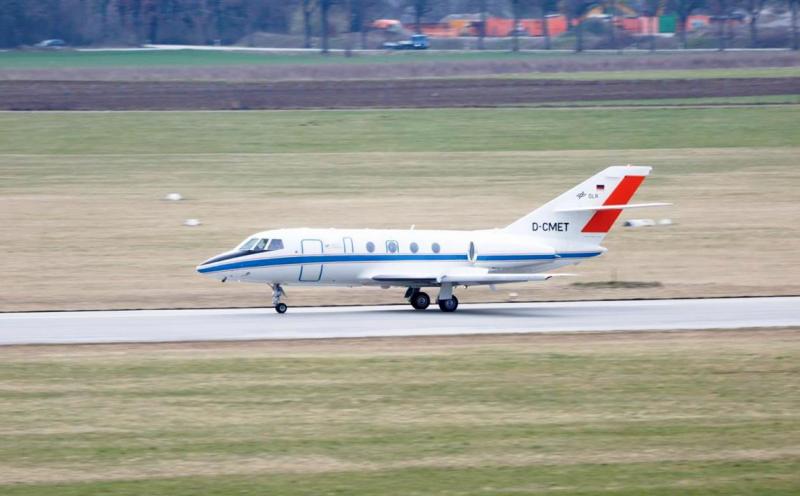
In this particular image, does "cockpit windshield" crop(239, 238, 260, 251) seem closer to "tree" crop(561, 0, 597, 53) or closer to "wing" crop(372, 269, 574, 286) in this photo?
"wing" crop(372, 269, 574, 286)

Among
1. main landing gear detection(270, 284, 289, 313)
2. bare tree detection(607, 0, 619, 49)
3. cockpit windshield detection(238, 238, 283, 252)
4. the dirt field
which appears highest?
bare tree detection(607, 0, 619, 49)

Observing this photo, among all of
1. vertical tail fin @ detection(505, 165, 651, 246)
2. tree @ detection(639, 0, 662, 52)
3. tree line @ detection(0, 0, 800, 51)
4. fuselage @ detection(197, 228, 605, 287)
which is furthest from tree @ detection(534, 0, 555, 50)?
fuselage @ detection(197, 228, 605, 287)

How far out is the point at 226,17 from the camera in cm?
15512

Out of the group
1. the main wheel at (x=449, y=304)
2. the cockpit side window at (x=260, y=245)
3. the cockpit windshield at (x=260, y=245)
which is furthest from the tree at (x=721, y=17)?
the cockpit side window at (x=260, y=245)

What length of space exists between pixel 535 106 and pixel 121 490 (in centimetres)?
6610

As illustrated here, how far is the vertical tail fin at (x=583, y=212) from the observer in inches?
1405

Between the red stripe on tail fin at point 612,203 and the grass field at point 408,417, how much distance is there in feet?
23.3

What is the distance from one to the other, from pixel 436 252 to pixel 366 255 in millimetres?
2068

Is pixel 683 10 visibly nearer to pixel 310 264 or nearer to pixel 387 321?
pixel 310 264

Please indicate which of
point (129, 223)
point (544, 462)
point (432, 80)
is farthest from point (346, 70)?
point (544, 462)

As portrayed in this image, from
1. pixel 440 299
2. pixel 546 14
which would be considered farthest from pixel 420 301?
pixel 546 14

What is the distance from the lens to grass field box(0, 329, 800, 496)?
17391mm

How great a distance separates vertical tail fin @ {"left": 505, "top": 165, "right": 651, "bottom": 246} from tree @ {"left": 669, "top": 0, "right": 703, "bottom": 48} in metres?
109

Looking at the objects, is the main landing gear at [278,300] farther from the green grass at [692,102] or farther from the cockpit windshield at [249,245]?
the green grass at [692,102]
